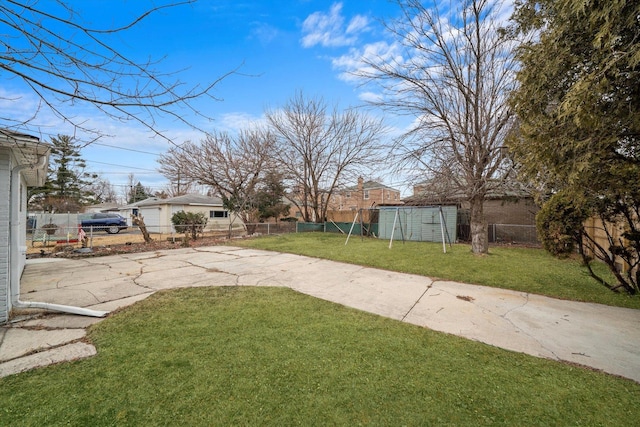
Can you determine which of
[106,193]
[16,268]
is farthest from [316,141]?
[106,193]

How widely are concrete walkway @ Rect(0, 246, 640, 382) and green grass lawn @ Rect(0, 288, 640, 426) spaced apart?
0.37m

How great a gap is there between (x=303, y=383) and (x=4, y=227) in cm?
441

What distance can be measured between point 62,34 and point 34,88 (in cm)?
38

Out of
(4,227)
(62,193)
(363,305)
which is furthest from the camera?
(62,193)

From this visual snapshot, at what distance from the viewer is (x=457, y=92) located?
8766 mm

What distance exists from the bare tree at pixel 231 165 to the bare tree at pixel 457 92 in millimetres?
9061

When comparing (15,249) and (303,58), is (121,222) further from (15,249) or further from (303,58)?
(303,58)

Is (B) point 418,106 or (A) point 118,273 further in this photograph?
(B) point 418,106

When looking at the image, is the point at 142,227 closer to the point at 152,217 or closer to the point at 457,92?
the point at 152,217

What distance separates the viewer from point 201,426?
5.56ft

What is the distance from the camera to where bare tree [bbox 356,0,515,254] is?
7.93 meters

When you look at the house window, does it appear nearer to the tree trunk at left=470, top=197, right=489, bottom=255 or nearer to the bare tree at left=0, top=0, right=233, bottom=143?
the tree trunk at left=470, top=197, right=489, bottom=255

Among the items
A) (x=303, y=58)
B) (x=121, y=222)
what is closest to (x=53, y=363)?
(x=303, y=58)

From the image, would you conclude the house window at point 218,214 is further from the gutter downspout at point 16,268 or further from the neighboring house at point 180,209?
the gutter downspout at point 16,268
